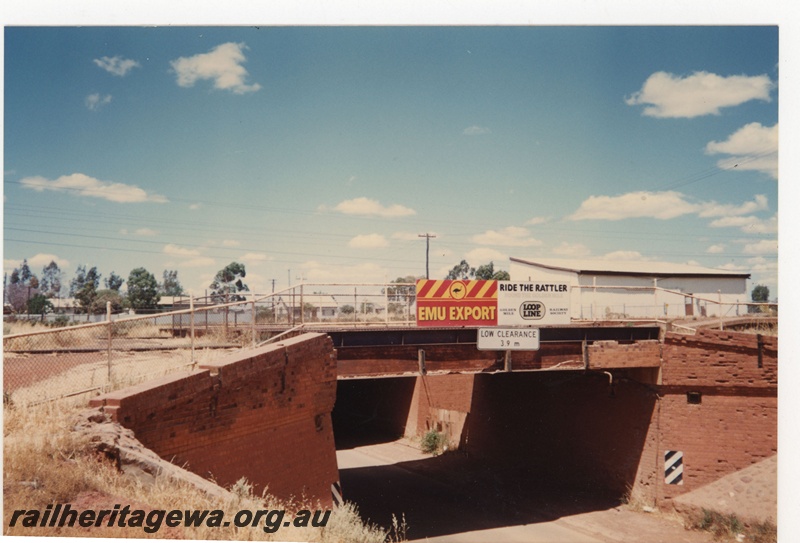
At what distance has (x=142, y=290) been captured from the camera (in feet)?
200

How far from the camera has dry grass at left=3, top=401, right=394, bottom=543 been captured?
6.95 meters

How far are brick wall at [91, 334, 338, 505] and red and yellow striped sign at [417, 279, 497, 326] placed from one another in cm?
280

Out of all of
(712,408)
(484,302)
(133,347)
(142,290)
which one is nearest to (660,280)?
(712,408)

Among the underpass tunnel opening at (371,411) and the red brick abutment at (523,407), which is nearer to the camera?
the red brick abutment at (523,407)

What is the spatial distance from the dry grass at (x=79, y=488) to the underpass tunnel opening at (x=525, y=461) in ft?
27.7

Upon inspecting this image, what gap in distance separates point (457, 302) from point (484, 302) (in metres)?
0.66

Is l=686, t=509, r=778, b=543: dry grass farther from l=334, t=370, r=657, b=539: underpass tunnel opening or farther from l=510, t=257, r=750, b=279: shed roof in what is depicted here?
l=510, t=257, r=750, b=279: shed roof

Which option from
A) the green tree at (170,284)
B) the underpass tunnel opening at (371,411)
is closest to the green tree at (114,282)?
the green tree at (170,284)

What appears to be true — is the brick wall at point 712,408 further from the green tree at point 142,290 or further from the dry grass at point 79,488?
the green tree at point 142,290

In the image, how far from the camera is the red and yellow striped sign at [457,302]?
13.9 m

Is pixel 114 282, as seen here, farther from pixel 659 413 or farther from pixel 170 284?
pixel 659 413

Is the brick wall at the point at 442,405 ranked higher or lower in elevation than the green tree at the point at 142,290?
lower

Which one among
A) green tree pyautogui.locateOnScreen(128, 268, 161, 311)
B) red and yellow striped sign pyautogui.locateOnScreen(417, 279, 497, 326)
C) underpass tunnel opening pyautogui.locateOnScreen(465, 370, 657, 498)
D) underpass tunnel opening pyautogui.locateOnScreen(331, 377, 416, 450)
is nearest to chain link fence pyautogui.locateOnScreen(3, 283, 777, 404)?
red and yellow striped sign pyautogui.locateOnScreen(417, 279, 497, 326)
